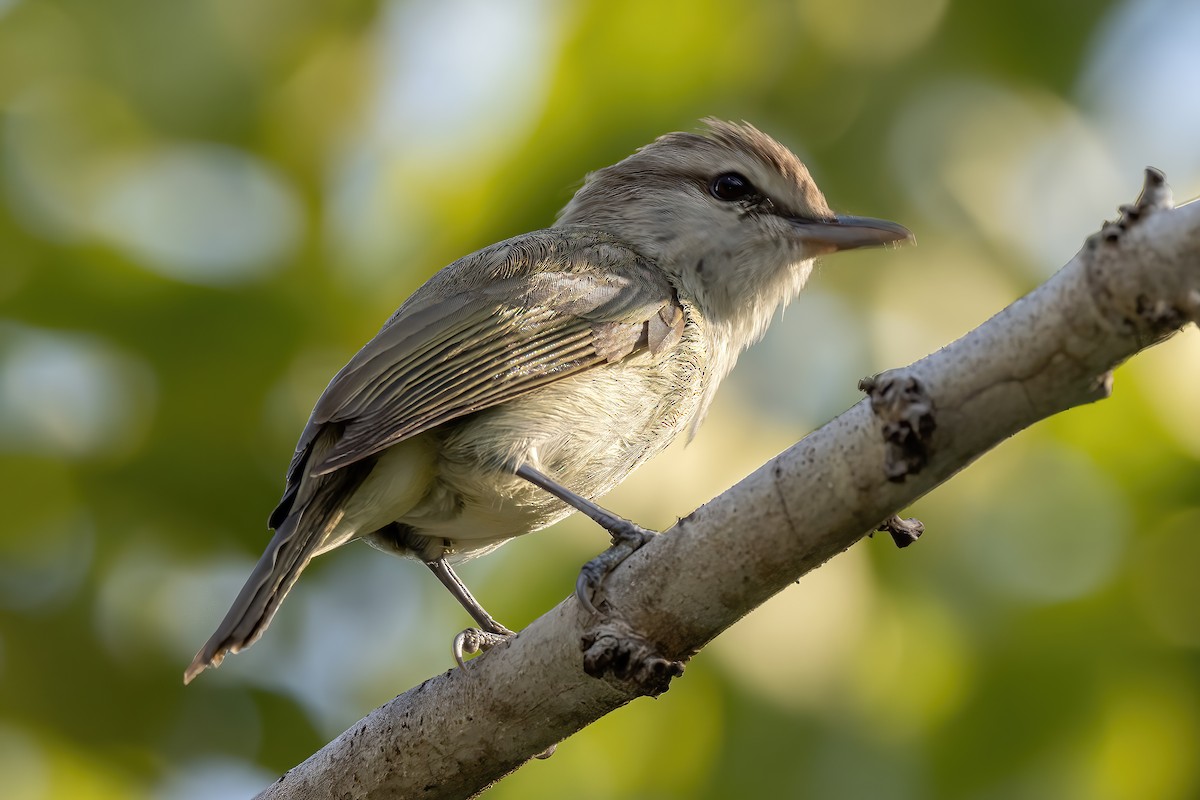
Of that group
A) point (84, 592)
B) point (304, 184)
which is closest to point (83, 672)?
point (84, 592)

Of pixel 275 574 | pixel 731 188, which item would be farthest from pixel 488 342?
pixel 731 188

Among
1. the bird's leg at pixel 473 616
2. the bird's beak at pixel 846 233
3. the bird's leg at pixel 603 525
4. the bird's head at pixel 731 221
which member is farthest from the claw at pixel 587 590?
the bird's beak at pixel 846 233

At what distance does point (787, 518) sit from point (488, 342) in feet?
4.93

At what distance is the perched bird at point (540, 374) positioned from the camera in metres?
3.57

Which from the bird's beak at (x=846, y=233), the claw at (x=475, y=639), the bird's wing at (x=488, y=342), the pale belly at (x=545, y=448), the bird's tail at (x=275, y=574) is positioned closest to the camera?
the bird's tail at (x=275, y=574)

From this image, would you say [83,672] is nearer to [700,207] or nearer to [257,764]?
[257,764]

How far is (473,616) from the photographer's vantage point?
13.5ft

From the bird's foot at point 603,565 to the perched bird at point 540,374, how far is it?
0.03 meters

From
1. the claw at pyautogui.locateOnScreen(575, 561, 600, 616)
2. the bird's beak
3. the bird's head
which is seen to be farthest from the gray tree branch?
the bird's beak

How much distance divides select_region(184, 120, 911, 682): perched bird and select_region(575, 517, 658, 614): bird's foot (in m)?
0.03

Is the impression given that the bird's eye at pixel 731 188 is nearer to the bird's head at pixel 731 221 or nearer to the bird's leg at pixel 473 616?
the bird's head at pixel 731 221

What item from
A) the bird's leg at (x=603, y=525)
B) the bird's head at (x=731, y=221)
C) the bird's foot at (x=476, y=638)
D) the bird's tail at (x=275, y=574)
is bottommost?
the bird's foot at (x=476, y=638)

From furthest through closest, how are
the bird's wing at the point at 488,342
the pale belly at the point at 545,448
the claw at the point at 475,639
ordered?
the claw at the point at 475,639, the pale belly at the point at 545,448, the bird's wing at the point at 488,342

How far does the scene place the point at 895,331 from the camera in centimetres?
503
